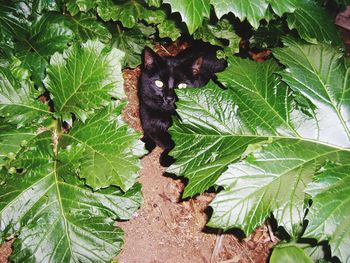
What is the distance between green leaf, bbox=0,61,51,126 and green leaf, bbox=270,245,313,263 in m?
1.59

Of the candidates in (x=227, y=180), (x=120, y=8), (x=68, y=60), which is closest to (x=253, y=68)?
(x=227, y=180)

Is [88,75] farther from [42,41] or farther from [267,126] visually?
[267,126]

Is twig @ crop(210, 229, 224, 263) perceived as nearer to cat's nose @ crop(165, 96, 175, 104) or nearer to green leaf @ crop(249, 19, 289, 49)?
cat's nose @ crop(165, 96, 175, 104)

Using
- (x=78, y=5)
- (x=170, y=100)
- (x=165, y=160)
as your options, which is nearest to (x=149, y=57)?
Result: (x=170, y=100)

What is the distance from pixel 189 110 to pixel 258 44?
3.93 feet

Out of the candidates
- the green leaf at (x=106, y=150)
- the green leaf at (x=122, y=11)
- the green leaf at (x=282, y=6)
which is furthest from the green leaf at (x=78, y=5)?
the green leaf at (x=282, y=6)

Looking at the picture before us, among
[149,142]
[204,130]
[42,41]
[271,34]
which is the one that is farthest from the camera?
[149,142]

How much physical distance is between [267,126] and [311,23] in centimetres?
69

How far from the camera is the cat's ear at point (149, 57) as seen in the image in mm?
Result: 2740

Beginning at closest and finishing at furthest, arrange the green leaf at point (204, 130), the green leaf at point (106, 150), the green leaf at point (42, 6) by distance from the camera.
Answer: the green leaf at point (106, 150) → the green leaf at point (204, 130) → the green leaf at point (42, 6)

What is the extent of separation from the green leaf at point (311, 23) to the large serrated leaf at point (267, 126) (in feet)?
0.46

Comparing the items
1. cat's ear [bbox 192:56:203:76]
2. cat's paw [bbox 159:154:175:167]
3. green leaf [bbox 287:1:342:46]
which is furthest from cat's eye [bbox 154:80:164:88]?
green leaf [bbox 287:1:342:46]

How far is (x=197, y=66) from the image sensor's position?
2836 millimetres

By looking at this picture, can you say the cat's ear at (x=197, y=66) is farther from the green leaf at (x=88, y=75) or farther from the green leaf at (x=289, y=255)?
the green leaf at (x=289, y=255)
